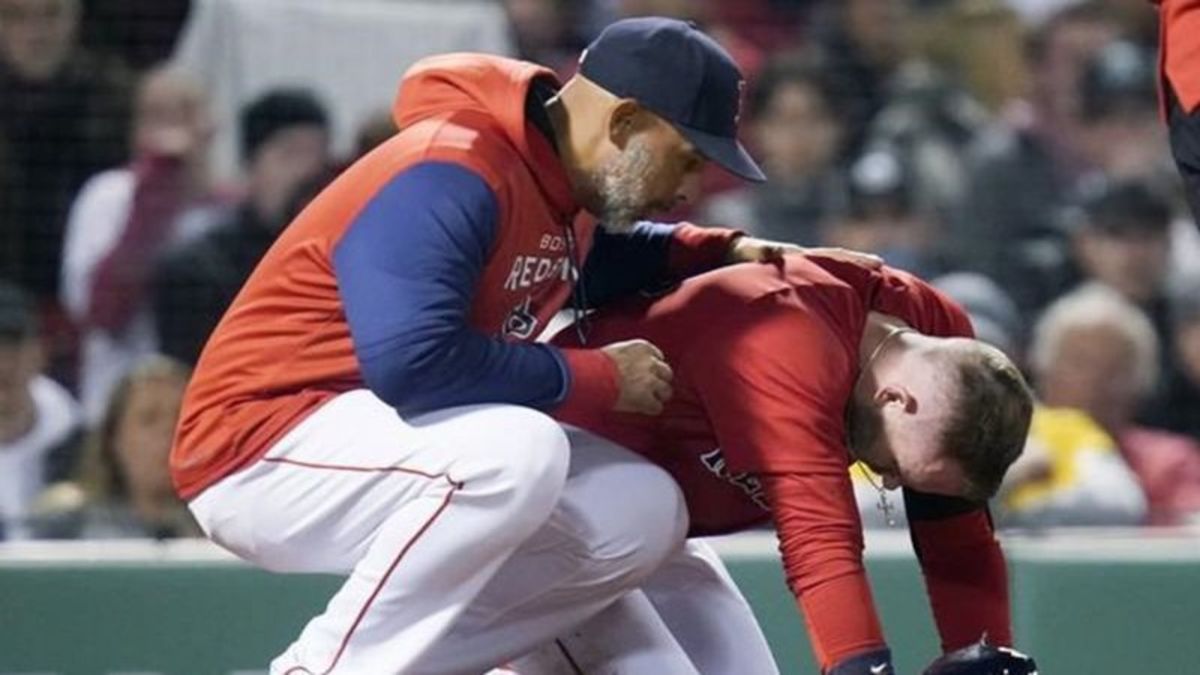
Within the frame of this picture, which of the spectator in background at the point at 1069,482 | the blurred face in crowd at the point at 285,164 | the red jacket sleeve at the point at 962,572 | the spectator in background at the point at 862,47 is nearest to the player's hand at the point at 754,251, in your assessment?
the red jacket sleeve at the point at 962,572

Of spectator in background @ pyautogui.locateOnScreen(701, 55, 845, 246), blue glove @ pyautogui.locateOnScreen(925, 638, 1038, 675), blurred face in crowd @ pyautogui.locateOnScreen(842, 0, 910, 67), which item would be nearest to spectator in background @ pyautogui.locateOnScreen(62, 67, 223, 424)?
spectator in background @ pyautogui.locateOnScreen(701, 55, 845, 246)

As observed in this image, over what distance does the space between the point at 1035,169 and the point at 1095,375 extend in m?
0.94

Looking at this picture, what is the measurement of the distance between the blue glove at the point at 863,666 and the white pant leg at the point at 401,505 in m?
→ 0.44

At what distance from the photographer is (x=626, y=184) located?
3.72 metres

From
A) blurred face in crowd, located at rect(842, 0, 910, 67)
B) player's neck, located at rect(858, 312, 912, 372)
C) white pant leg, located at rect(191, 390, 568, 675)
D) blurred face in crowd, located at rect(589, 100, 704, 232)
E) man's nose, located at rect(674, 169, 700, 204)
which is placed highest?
blurred face in crowd, located at rect(589, 100, 704, 232)

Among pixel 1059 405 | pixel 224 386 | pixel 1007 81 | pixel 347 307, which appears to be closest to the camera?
pixel 347 307

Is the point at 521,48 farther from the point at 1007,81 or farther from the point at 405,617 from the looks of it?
the point at 405,617

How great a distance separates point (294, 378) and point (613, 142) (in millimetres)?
539

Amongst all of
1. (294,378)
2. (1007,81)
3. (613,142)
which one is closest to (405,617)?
(294,378)

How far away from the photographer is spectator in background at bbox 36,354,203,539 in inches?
220

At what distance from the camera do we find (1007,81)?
6.96 meters

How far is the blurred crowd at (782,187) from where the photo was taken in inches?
235

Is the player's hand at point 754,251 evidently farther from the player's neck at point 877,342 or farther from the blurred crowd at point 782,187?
the blurred crowd at point 782,187

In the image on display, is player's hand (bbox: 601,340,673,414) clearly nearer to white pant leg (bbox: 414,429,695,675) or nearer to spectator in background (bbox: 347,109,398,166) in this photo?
white pant leg (bbox: 414,429,695,675)
